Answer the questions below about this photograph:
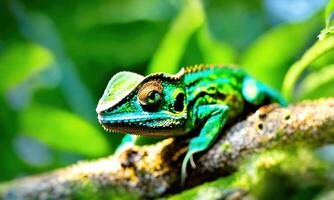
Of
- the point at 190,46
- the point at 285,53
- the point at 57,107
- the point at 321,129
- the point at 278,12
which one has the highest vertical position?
the point at 278,12

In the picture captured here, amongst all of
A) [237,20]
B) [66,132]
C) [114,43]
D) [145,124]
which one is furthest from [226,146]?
[237,20]

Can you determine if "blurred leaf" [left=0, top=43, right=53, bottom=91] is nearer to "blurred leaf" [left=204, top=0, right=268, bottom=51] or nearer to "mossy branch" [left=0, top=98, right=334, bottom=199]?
"mossy branch" [left=0, top=98, right=334, bottom=199]

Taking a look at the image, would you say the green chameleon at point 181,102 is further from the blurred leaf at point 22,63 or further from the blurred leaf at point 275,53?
the blurred leaf at point 22,63

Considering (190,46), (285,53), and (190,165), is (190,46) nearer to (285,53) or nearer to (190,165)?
(285,53)

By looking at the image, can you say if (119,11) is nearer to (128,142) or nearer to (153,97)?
(128,142)

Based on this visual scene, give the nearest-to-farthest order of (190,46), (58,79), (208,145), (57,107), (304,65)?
(208,145) < (304,65) < (190,46) < (57,107) < (58,79)

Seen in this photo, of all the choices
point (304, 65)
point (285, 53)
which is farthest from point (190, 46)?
point (304, 65)

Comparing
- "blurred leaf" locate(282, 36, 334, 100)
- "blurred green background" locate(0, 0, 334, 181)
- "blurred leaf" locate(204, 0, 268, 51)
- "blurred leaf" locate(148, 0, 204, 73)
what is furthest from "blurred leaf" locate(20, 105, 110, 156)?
"blurred leaf" locate(204, 0, 268, 51)

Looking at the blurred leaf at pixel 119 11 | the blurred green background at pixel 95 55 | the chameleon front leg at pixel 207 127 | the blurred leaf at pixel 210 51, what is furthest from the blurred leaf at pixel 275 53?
the blurred leaf at pixel 119 11
